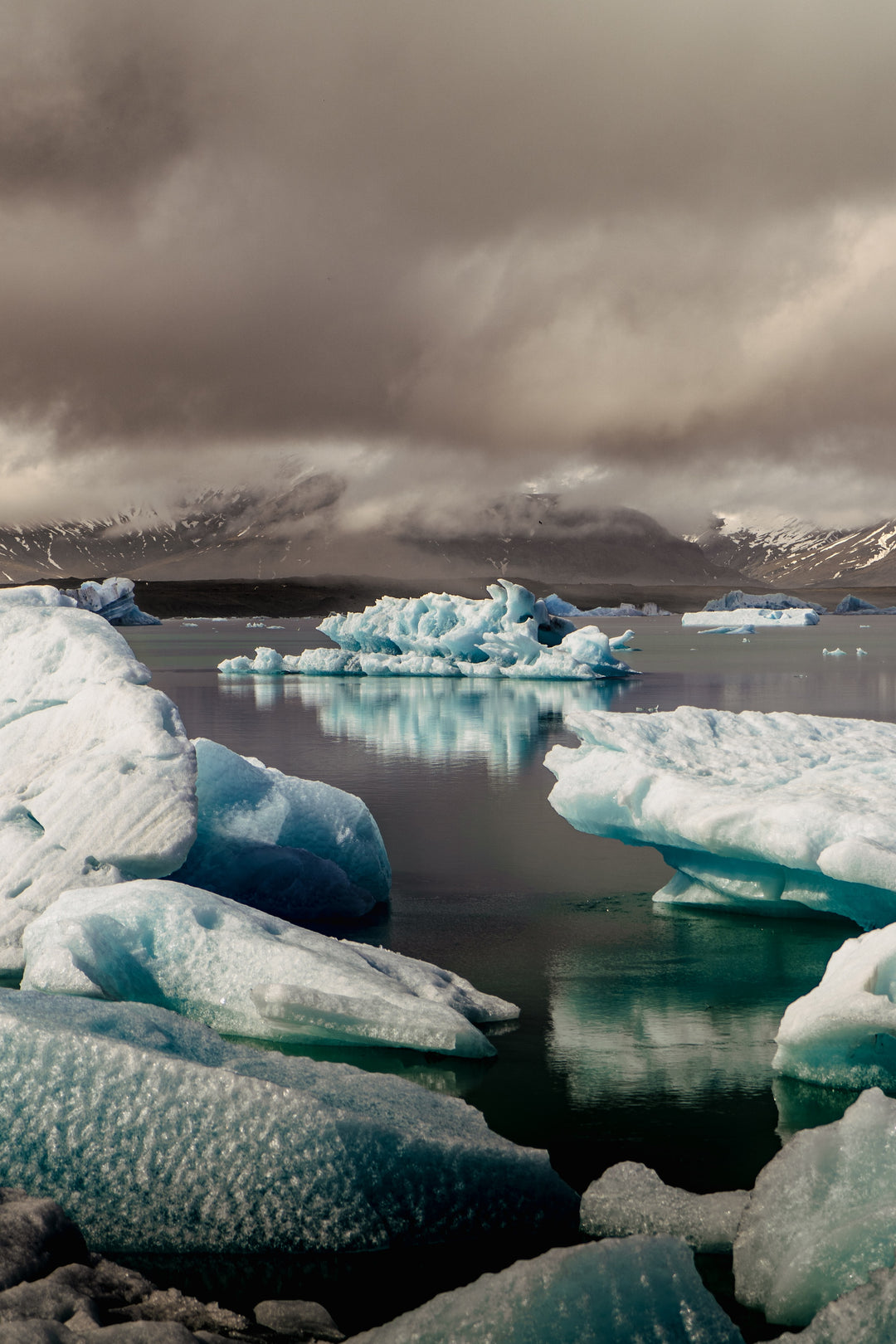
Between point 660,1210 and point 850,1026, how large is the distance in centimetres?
101

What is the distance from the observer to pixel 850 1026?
11.8ft

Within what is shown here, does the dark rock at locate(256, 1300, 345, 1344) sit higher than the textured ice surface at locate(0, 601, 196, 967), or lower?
lower

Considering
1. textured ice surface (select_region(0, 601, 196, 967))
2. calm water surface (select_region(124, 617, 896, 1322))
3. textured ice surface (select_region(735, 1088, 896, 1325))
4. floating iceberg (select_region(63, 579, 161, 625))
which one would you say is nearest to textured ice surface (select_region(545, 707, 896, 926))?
calm water surface (select_region(124, 617, 896, 1322))

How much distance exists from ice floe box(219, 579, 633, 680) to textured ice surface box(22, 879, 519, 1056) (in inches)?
855

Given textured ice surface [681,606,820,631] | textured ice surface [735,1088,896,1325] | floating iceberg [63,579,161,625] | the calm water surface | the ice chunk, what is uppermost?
floating iceberg [63,579,161,625]

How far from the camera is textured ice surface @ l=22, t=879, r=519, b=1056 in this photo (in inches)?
157

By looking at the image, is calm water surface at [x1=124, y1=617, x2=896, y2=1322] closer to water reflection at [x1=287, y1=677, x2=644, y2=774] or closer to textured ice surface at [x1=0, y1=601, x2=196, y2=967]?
water reflection at [x1=287, y1=677, x2=644, y2=774]

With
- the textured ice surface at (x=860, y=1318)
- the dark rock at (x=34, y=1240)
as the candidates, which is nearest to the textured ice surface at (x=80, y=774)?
the dark rock at (x=34, y=1240)

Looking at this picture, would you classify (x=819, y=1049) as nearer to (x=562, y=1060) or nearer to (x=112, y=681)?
(x=562, y=1060)

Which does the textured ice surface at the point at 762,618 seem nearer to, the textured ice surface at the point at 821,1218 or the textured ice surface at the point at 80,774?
the textured ice surface at the point at 80,774

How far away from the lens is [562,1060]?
411 cm

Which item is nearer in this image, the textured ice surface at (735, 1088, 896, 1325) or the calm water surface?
the textured ice surface at (735, 1088, 896, 1325)

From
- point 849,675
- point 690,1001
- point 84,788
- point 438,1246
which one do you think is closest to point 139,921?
point 84,788

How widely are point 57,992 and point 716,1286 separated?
2.45 m
